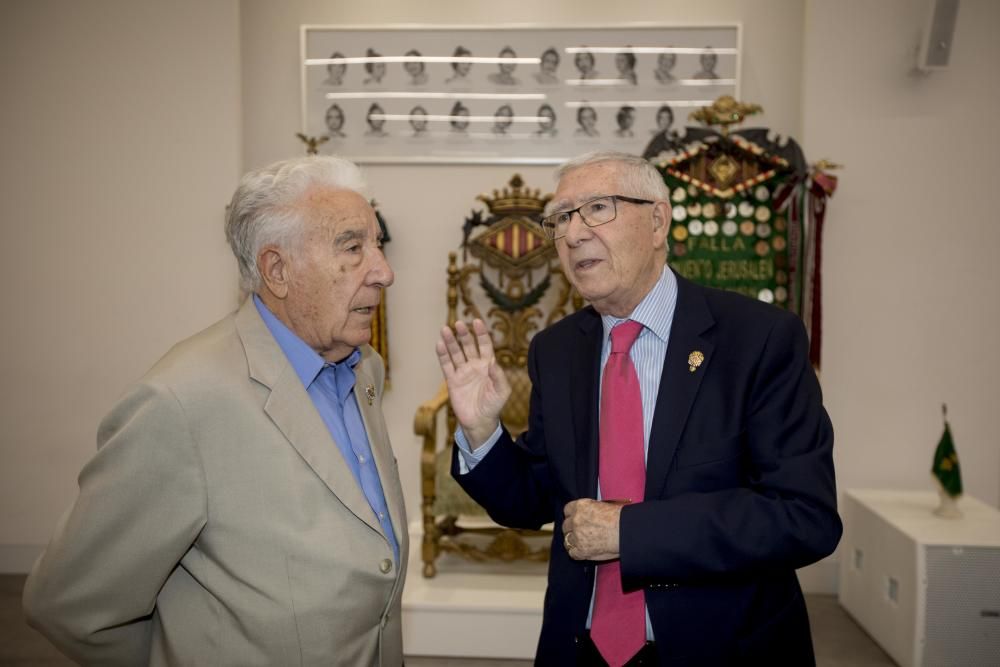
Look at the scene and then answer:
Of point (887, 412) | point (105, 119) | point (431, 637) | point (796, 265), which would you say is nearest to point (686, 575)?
point (431, 637)

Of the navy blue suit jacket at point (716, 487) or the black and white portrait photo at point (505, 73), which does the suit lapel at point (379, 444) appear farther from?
the black and white portrait photo at point (505, 73)

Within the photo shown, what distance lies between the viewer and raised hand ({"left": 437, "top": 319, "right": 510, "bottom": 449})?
167cm

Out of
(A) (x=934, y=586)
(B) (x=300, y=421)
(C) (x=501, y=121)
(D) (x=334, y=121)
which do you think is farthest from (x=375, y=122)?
(A) (x=934, y=586)

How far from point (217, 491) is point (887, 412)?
142 inches

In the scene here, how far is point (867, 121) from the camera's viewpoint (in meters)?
3.81

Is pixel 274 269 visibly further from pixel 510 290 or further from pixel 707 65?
pixel 707 65

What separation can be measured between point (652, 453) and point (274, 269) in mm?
827

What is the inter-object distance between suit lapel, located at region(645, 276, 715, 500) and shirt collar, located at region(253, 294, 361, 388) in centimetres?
68

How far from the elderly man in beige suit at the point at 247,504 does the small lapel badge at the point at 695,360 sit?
2.23 feet

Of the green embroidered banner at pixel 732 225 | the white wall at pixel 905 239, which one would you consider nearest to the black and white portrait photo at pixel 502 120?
the green embroidered banner at pixel 732 225

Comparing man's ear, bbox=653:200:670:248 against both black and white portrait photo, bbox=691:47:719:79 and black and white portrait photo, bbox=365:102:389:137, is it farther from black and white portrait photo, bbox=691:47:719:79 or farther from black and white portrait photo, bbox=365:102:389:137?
black and white portrait photo, bbox=365:102:389:137

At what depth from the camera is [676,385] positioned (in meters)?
1.55

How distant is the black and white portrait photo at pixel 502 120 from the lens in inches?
162

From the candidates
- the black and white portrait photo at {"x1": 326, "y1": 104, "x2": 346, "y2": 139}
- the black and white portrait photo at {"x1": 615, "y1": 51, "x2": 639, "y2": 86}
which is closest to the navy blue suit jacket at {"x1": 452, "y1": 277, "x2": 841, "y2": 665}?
the black and white portrait photo at {"x1": 615, "y1": 51, "x2": 639, "y2": 86}
